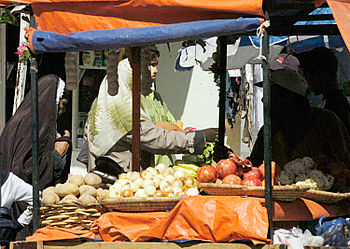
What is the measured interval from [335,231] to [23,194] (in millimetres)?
2802

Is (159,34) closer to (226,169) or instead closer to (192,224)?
(226,169)

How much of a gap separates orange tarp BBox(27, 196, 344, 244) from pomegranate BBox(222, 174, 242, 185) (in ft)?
0.66

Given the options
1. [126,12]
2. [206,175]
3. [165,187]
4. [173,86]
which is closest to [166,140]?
[165,187]

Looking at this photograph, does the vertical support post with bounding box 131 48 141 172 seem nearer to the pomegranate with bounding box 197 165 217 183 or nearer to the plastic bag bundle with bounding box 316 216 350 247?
the pomegranate with bounding box 197 165 217 183

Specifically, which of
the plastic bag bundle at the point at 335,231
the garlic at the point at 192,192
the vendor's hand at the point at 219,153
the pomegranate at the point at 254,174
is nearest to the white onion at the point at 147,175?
the garlic at the point at 192,192

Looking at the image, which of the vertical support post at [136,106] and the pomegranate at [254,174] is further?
the vertical support post at [136,106]

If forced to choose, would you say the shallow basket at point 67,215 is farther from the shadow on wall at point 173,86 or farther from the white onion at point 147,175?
the shadow on wall at point 173,86

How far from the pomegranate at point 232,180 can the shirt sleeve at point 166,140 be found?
1.78 metres

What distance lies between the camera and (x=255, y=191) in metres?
4.71

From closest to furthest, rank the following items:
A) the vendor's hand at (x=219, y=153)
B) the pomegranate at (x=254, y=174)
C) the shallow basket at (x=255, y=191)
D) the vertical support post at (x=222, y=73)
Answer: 1. the shallow basket at (x=255, y=191)
2. the pomegranate at (x=254, y=174)
3. the vendor's hand at (x=219, y=153)
4. the vertical support post at (x=222, y=73)

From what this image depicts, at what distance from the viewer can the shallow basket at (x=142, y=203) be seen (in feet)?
15.9

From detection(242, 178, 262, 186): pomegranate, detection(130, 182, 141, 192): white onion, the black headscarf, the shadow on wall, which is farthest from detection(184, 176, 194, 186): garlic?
the shadow on wall

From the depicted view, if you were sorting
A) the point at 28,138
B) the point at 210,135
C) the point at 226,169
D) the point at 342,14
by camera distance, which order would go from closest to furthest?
1. the point at 342,14
2. the point at 226,169
3. the point at 28,138
4. the point at 210,135

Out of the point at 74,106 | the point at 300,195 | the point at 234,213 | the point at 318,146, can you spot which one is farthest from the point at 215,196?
the point at 74,106
